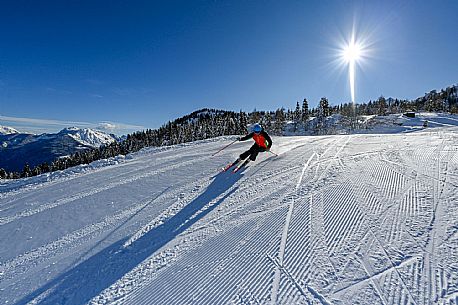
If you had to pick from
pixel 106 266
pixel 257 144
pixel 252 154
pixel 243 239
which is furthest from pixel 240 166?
A: pixel 106 266

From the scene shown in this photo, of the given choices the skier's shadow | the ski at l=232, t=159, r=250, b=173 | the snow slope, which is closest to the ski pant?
the ski at l=232, t=159, r=250, b=173

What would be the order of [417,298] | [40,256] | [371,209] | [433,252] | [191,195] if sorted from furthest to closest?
1. [191,195]
2. [371,209]
3. [40,256]
4. [433,252]
5. [417,298]

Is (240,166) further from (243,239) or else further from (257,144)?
(243,239)

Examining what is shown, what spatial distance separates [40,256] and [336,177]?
7188 millimetres

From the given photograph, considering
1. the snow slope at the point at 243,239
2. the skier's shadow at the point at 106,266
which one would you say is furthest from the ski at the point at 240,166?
the skier's shadow at the point at 106,266

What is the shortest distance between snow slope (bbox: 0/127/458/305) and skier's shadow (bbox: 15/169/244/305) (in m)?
0.02

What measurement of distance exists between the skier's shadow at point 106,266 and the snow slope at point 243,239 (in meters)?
0.02

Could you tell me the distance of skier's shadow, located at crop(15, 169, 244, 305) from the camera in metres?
3.09

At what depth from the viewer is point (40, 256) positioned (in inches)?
155

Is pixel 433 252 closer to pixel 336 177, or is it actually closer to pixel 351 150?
pixel 336 177

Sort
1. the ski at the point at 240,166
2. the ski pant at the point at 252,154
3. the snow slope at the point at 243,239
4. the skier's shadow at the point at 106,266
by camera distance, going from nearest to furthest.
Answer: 1. the snow slope at the point at 243,239
2. the skier's shadow at the point at 106,266
3. the ski at the point at 240,166
4. the ski pant at the point at 252,154

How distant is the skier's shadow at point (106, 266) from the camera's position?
10.1 feet

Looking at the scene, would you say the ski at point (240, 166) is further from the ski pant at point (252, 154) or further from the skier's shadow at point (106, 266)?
the skier's shadow at point (106, 266)

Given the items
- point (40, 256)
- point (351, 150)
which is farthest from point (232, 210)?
point (351, 150)
